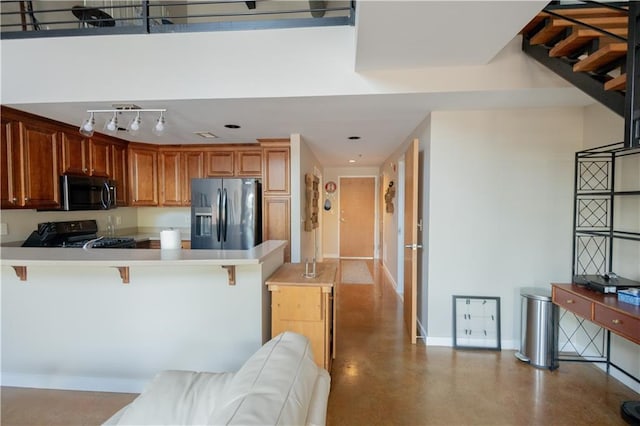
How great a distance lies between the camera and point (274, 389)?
90 centimetres

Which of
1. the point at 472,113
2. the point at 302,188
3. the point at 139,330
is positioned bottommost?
the point at 139,330

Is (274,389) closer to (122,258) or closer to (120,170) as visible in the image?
(122,258)

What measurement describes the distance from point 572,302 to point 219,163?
167 inches

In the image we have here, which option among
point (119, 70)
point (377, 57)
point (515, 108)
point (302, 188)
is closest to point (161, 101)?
point (119, 70)

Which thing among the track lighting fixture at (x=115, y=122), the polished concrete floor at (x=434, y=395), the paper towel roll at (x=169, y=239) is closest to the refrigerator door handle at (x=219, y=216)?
the track lighting fixture at (x=115, y=122)

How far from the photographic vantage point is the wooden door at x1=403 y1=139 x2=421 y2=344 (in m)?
2.95

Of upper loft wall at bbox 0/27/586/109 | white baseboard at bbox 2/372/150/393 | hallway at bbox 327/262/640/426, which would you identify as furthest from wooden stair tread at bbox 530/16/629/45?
white baseboard at bbox 2/372/150/393

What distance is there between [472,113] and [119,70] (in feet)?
10.2

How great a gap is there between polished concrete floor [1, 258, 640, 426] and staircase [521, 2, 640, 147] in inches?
71.0

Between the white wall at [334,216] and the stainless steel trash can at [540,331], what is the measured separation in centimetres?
475

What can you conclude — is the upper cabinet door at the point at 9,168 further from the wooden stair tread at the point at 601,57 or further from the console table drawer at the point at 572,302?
the console table drawer at the point at 572,302

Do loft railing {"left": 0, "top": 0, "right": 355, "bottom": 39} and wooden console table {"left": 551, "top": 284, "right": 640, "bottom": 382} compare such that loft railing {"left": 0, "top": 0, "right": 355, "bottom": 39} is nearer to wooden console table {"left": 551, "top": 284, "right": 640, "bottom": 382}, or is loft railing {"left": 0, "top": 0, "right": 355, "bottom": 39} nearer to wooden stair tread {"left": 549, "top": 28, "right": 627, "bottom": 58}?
wooden stair tread {"left": 549, "top": 28, "right": 627, "bottom": 58}

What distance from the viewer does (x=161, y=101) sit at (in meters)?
2.49

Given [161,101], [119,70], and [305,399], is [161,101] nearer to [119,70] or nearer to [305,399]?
[119,70]
